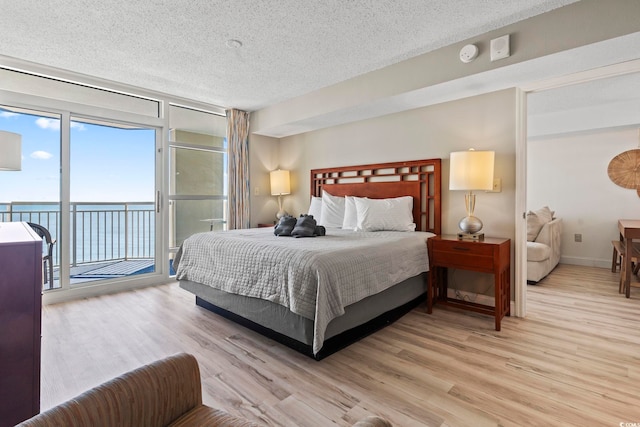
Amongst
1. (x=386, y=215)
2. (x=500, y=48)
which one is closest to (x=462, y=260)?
(x=386, y=215)

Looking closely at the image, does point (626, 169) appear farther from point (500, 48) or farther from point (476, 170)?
point (500, 48)

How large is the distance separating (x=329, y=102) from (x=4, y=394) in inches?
137

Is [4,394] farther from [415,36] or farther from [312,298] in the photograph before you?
[415,36]

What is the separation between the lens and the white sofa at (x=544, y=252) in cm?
400

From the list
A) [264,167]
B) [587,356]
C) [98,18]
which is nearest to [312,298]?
[587,356]

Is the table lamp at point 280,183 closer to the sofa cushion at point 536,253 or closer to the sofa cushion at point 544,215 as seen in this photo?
the sofa cushion at point 536,253

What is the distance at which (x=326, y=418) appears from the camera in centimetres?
159

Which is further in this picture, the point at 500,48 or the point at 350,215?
the point at 350,215

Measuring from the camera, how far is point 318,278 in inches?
77.8

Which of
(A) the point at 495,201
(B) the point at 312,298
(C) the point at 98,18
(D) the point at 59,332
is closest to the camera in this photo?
(B) the point at 312,298

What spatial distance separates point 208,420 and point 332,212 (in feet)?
10.3

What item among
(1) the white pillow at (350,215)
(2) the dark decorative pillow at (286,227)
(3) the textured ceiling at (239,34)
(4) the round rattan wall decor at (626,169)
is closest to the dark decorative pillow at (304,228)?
(2) the dark decorative pillow at (286,227)

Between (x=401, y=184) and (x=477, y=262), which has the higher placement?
(x=401, y=184)

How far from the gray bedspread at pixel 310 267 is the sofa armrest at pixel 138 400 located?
100 cm
